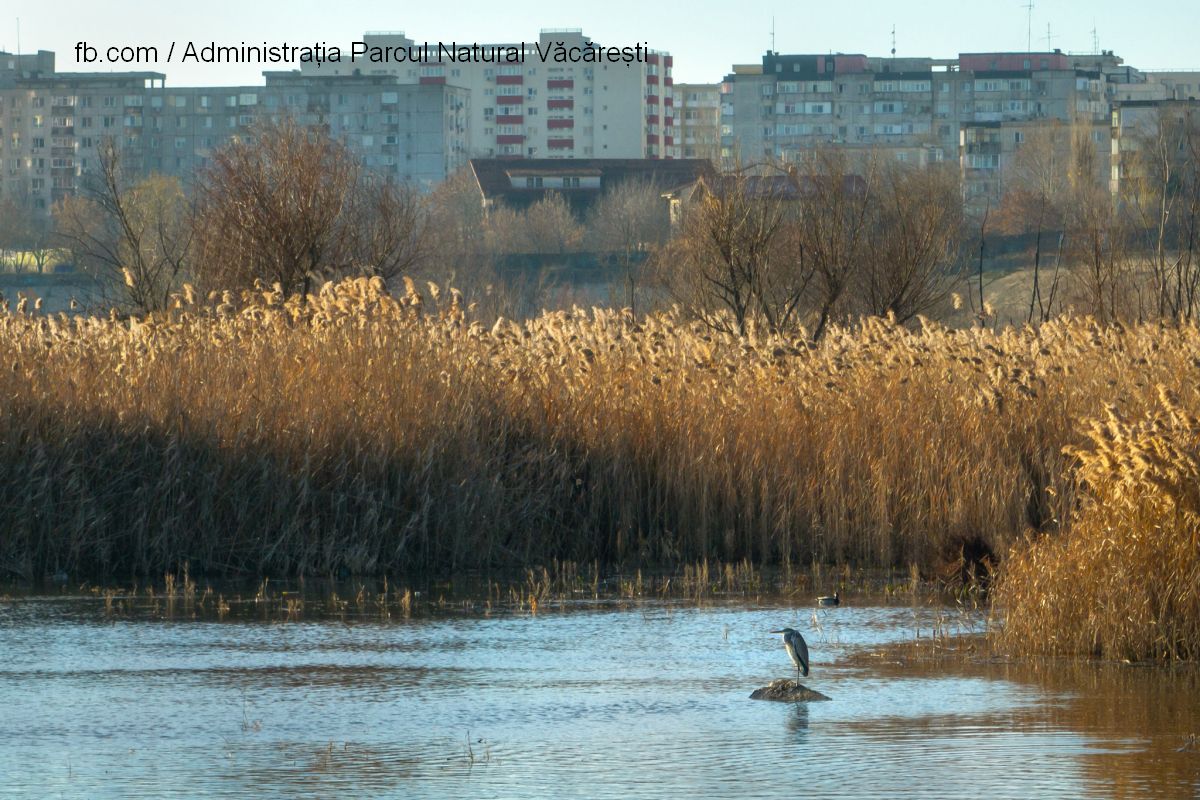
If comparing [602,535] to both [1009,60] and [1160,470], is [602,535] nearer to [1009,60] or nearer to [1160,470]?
[1160,470]

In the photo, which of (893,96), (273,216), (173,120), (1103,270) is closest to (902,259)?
(1103,270)

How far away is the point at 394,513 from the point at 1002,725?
6263 mm

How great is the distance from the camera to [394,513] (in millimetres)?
13141

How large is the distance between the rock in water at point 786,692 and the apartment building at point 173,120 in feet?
530

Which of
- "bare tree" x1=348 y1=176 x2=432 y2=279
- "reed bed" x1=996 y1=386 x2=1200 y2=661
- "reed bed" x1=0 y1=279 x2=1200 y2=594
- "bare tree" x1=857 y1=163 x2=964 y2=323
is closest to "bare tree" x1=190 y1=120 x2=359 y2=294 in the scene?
"bare tree" x1=348 y1=176 x2=432 y2=279

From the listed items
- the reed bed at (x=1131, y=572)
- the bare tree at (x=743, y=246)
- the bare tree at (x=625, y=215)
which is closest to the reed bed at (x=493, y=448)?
the reed bed at (x=1131, y=572)

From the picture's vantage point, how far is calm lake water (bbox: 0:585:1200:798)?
6824 millimetres

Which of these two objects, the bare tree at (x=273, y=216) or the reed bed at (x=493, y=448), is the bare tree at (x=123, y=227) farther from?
the reed bed at (x=493, y=448)

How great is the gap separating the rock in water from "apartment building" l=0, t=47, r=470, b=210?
530 feet

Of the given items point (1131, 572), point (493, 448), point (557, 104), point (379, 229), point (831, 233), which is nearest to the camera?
point (1131, 572)

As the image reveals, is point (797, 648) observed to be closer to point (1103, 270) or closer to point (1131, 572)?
point (1131, 572)

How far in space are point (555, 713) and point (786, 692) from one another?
1021 mm

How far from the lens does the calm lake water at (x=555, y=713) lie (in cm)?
682

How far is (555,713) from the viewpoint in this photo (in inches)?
316
